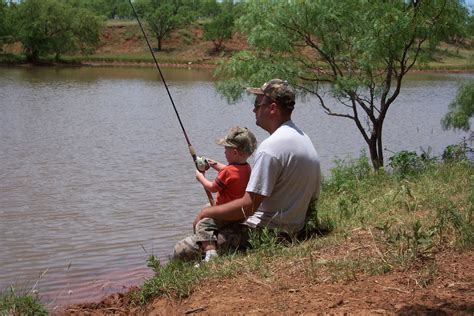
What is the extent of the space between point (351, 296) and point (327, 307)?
19 centimetres

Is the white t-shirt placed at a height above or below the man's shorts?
above

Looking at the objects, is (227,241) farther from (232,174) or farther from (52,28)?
(52,28)

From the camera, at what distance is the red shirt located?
536 cm

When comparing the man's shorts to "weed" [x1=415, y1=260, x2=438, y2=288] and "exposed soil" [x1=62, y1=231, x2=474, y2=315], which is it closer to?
"exposed soil" [x1=62, y1=231, x2=474, y2=315]

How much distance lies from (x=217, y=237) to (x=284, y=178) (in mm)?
700

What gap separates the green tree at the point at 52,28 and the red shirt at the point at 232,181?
52.3 m

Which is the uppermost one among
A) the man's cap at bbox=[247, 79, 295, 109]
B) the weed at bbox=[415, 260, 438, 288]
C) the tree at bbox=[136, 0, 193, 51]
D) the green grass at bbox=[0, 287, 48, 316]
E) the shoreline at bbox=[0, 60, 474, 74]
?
the tree at bbox=[136, 0, 193, 51]

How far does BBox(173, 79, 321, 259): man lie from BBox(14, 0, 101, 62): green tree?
52.6 meters

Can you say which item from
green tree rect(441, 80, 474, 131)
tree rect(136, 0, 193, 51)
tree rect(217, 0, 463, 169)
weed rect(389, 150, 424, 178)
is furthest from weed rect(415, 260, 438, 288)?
tree rect(136, 0, 193, 51)

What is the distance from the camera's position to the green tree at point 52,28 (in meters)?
55.7

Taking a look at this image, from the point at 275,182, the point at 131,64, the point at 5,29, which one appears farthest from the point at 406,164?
the point at 5,29

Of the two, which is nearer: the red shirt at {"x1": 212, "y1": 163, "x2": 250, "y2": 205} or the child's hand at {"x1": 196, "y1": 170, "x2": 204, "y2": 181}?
the red shirt at {"x1": 212, "y1": 163, "x2": 250, "y2": 205}

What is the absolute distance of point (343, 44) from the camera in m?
12.9

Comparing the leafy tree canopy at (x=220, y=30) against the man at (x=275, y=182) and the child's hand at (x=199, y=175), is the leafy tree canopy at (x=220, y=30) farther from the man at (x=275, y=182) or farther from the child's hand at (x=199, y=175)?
the man at (x=275, y=182)
